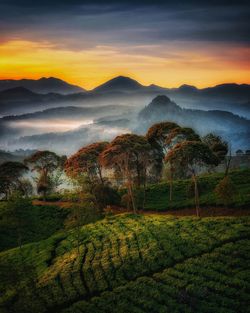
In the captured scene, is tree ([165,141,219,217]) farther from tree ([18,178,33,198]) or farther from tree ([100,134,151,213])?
tree ([18,178,33,198])

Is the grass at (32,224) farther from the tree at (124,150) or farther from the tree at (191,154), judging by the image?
the tree at (191,154)

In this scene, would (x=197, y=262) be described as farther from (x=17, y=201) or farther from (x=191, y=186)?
(x=191, y=186)

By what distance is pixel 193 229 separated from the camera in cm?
4781

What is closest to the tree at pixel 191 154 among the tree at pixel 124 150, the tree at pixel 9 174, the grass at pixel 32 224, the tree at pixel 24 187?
the tree at pixel 124 150

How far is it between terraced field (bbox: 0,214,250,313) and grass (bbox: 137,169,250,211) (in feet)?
53.6

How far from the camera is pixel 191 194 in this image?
76.6 m

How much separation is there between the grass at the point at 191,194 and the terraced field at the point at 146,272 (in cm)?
1635

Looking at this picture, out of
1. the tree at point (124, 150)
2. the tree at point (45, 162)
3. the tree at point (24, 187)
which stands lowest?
the tree at point (24, 187)

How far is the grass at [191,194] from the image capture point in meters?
66.9

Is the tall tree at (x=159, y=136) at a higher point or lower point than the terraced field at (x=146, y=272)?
higher

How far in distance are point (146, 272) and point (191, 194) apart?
128 feet

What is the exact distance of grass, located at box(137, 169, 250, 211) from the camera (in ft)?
219

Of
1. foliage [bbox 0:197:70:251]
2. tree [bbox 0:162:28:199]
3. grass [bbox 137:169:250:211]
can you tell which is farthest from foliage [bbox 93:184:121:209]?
tree [bbox 0:162:28:199]

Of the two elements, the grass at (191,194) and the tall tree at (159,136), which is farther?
the tall tree at (159,136)
